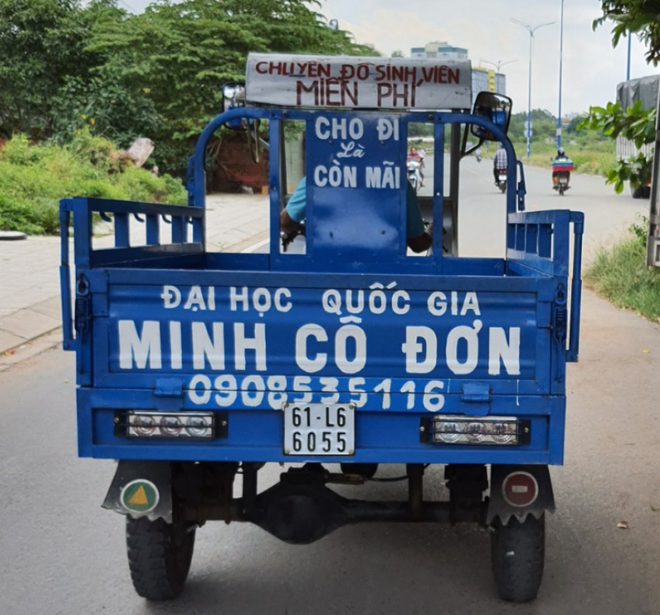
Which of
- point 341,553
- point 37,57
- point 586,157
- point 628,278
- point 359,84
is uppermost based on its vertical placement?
point 37,57

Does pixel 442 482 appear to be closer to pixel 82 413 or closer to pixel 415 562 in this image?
pixel 415 562

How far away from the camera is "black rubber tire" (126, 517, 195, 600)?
3.26 metres

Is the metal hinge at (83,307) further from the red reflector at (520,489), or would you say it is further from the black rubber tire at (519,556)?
the black rubber tire at (519,556)

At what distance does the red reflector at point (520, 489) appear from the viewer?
313cm

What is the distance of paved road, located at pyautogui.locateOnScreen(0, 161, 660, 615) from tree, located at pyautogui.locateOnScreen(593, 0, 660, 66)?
2532mm

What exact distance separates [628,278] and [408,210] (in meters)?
6.40

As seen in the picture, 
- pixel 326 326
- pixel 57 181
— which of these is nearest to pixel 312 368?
pixel 326 326

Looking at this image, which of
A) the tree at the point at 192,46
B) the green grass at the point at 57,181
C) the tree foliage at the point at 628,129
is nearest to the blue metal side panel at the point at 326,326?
the tree foliage at the point at 628,129

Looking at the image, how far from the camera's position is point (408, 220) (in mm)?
5043

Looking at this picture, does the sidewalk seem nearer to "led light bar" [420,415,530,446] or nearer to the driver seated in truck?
the driver seated in truck

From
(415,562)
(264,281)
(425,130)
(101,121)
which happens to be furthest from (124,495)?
(101,121)

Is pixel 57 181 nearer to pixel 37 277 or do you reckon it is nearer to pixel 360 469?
pixel 37 277

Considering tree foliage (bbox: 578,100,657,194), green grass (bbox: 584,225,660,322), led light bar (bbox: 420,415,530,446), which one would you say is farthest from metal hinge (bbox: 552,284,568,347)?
green grass (bbox: 584,225,660,322)

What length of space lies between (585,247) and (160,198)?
450 inches
